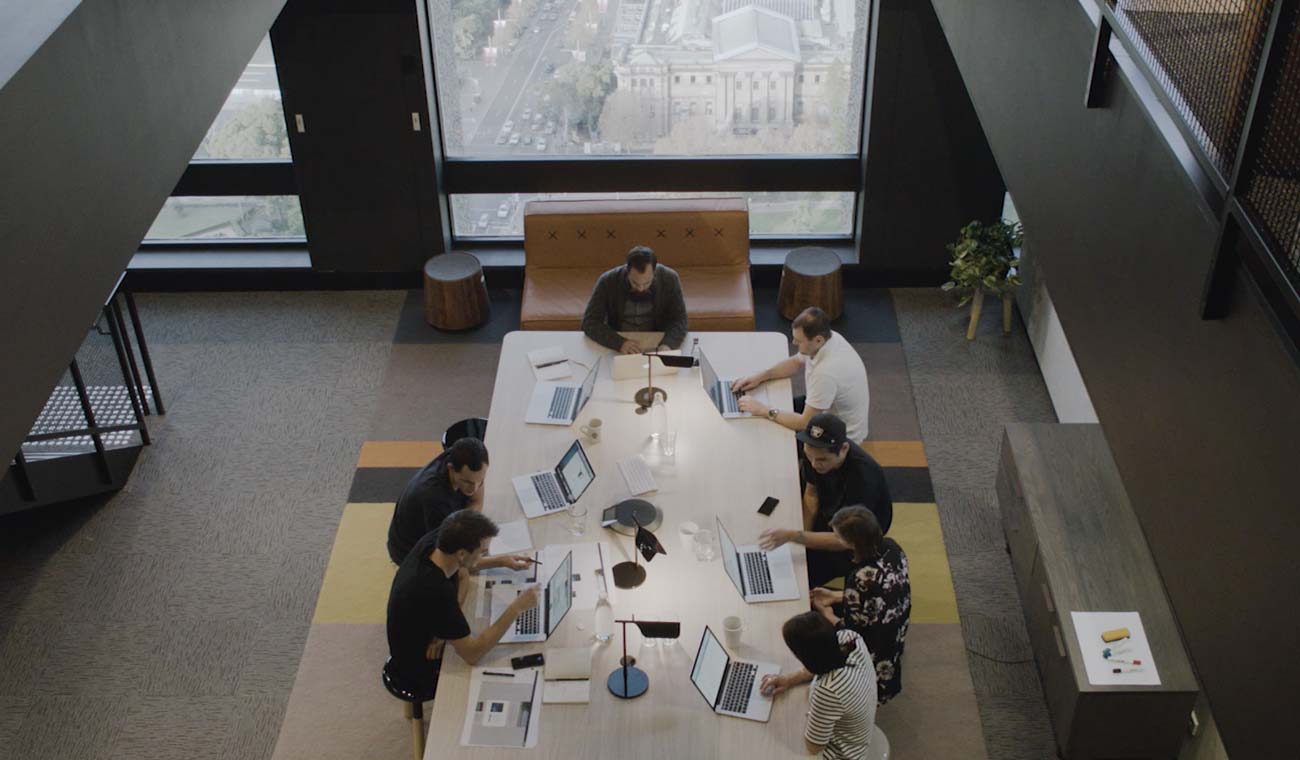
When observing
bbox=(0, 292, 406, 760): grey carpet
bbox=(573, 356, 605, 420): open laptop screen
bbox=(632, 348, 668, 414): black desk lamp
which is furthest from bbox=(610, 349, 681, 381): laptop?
bbox=(0, 292, 406, 760): grey carpet

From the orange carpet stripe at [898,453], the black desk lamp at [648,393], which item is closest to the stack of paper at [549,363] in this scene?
the black desk lamp at [648,393]

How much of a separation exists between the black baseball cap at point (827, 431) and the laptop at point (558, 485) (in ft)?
3.51

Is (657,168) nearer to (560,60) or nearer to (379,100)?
(560,60)

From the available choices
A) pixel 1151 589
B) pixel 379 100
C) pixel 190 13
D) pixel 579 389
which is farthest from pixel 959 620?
pixel 379 100

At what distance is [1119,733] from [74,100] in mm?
4506

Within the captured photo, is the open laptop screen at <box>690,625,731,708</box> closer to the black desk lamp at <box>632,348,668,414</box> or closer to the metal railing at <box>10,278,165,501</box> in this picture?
the black desk lamp at <box>632,348,668,414</box>

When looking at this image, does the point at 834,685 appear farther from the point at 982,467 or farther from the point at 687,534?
the point at 982,467

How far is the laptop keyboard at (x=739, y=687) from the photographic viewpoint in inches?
169

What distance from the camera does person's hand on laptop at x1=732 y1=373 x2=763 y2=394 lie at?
6.00 meters

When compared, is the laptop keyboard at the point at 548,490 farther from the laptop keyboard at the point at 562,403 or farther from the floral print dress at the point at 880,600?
the floral print dress at the point at 880,600

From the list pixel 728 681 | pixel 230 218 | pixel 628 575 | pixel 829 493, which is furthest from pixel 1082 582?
pixel 230 218

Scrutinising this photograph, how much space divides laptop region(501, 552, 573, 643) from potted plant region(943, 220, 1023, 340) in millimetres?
4137

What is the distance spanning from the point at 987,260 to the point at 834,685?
4406mm

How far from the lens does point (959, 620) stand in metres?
5.81
